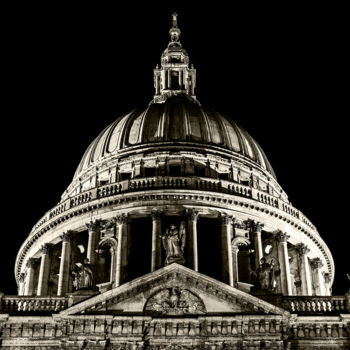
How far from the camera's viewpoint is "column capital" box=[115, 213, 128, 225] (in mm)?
54750

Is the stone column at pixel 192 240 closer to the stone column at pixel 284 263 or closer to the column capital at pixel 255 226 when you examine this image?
the column capital at pixel 255 226

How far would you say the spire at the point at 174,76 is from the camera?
70.7m

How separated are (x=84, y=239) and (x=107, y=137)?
9885 mm

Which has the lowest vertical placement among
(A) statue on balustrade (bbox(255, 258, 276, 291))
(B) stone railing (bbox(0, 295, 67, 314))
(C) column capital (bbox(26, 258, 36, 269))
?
(B) stone railing (bbox(0, 295, 67, 314))

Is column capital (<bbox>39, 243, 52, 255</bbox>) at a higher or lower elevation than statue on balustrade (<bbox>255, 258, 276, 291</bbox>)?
higher

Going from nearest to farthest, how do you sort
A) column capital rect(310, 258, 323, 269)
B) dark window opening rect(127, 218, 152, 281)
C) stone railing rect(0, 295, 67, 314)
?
stone railing rect(0, 295, 67, 314)
dark window opening rect(127, 218, 152, 281)
column capital rect(310, 258, 323, 269)

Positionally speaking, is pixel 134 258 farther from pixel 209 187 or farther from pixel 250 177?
pixel 250 177

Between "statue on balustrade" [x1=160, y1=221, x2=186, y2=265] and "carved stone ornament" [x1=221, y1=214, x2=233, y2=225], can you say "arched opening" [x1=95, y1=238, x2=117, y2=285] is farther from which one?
"statue on balustrade" [x1=160, y1=221, x2=186, y2=265]

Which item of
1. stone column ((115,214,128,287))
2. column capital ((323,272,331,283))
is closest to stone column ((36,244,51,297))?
stone column ((115,214,128,287))

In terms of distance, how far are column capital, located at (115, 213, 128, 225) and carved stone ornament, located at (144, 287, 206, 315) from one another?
15732 mm

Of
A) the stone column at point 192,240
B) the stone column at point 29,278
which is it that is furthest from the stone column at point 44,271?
the stone column at point 192,240

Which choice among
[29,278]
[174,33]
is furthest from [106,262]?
[174,33]

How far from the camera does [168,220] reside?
183ft

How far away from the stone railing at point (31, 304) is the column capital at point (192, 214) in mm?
14595
